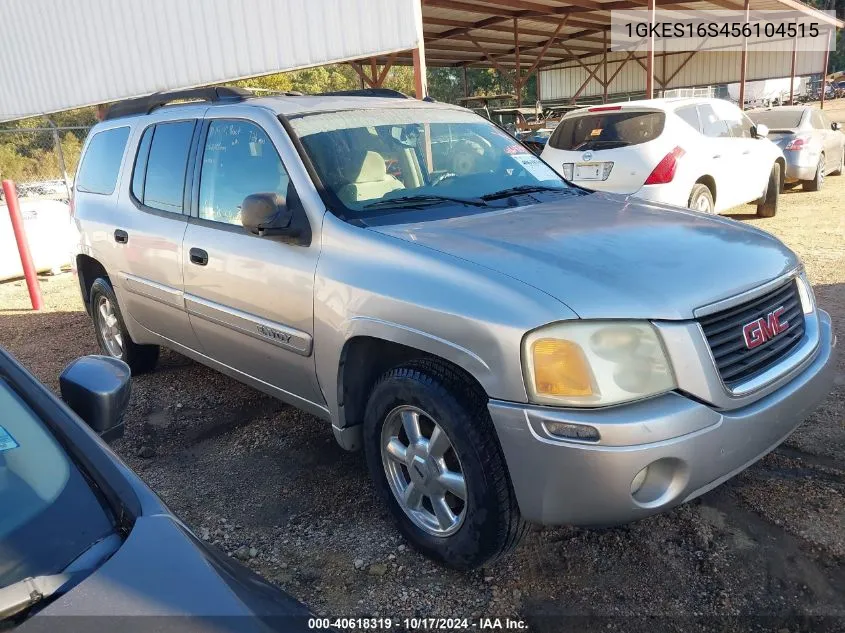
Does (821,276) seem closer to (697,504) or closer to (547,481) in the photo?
(697,504)

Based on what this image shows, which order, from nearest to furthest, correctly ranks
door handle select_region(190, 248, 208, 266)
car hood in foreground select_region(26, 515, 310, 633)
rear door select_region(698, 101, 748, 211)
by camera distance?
car hood in foreground select_region(26, 515, 310, 633) → door handle select_region(190, 248, 208, 266) → rear door select_region(698, 101, 748, 211)

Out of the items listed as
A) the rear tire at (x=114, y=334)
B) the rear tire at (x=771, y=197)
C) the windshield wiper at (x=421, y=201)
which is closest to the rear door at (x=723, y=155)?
the rear tire at (x=771, y=197)

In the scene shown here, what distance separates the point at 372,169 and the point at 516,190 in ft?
2.50

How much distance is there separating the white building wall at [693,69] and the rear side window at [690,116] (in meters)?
24.7

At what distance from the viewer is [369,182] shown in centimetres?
319

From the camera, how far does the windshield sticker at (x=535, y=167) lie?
3.80 metres

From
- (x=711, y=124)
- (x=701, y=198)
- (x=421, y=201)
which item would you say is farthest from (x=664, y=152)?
(x=421, y=201)

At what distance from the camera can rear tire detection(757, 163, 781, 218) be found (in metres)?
9.73

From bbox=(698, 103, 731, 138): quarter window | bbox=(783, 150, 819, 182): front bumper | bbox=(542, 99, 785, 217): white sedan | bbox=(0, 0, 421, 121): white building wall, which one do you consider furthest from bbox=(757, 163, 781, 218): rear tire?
bbox=(0, 0, 421, 121): white building wall

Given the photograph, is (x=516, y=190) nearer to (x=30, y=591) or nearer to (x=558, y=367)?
(x=558, y=367)

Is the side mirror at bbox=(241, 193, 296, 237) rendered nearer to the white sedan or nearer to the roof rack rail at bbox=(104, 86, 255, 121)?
the roof rack rail at bbox=(104, 86, 255, 121)

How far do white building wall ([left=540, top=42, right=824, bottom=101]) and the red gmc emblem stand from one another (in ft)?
102

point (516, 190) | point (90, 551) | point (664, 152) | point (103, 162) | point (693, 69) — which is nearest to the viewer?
point (90, 551)

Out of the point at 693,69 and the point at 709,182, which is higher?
the point at 693,69
